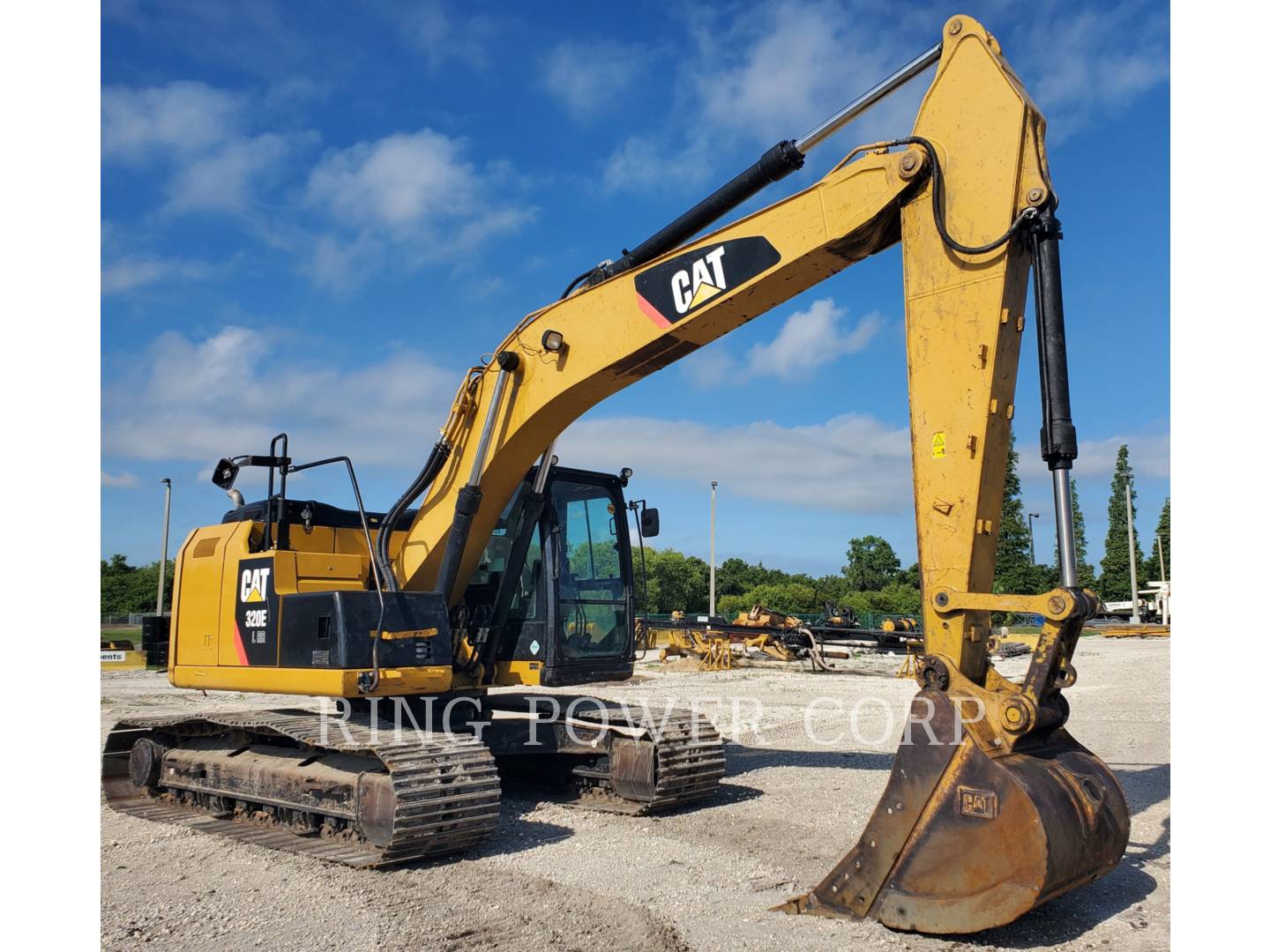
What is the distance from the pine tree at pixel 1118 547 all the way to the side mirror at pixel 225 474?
220 ft

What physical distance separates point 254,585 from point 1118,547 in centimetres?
7372

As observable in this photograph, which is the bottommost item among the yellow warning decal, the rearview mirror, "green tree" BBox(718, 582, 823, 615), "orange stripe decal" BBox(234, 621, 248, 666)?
"green tree" BBox(718, 582, 823, 615)

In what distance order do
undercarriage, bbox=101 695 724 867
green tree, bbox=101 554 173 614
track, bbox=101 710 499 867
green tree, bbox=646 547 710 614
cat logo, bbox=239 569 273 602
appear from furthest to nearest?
1. green tree, bbox=646 547 710 614
2. green tree, bbox=101 554 173 614
3. cat logo, bbox=239 569 273 602
4. undercarriage, bbox=101 695 724 867
5. track, bbox=101 710 499 867

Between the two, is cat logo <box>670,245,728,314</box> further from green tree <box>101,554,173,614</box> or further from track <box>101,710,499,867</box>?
green tree <box>101,554,173,614</box>

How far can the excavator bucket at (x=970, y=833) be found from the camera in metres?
4.51

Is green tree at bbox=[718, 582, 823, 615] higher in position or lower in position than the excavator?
lower

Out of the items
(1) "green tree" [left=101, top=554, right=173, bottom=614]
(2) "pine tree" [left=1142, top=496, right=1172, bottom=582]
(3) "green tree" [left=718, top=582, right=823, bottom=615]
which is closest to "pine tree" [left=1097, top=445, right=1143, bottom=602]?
(2) "pine tree" [left=1142, top=496, right=1172, bottom=582]

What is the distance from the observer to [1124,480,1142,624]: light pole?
165 ft

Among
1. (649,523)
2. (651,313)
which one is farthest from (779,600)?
(651,313)

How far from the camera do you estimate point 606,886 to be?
19.7 ft

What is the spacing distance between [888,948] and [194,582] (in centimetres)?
632

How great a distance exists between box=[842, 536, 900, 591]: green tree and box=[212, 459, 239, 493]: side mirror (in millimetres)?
57114

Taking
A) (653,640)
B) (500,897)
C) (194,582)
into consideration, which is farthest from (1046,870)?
(653,640)

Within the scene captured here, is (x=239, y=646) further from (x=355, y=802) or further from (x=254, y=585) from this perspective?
(x=355, y=802)
